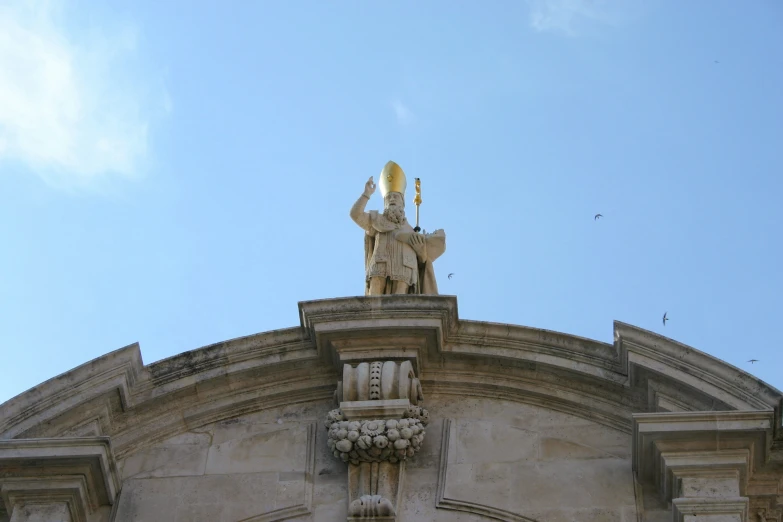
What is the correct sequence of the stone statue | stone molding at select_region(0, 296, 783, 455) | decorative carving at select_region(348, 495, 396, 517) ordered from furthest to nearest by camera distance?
the stone statue < stone molding at select_region(0, 296, 783, 455) < decorative carving at select_region(348, 495, 396, 517)

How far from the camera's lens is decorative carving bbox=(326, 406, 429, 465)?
1398cm

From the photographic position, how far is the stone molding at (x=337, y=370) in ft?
47.5

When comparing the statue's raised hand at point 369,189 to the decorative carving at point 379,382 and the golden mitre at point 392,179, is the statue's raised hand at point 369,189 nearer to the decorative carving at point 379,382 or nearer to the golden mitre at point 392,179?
the golden mitre at point 392,179

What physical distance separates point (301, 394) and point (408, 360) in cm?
110

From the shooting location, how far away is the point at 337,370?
1493 centimetres

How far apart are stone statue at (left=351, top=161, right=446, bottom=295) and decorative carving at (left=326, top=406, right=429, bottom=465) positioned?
1839 mm

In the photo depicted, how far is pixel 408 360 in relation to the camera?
14688 millimetres

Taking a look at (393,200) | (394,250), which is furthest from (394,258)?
(393,200)

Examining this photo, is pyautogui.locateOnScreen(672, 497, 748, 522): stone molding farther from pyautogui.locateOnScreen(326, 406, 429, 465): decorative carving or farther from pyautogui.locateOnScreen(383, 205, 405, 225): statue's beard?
pyautogui.locateOnScreen(383, 205, 405, 225): statue's beard

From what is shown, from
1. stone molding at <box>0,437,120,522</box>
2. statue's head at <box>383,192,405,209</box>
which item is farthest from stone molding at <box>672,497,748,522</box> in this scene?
stone molding at <box>0,437,120,522</box>

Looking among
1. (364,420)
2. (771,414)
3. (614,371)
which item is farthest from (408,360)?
(771,414)

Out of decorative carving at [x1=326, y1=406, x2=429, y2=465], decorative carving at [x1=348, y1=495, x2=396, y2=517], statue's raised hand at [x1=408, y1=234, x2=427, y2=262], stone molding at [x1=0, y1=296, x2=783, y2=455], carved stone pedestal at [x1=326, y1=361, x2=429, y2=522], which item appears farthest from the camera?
statue's raised hand at [x1=408, y1=234, x2=427, y2=262]

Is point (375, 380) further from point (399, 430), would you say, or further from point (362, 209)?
point (362, 209)

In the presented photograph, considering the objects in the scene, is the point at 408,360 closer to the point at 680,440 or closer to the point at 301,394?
the point at 301,394
